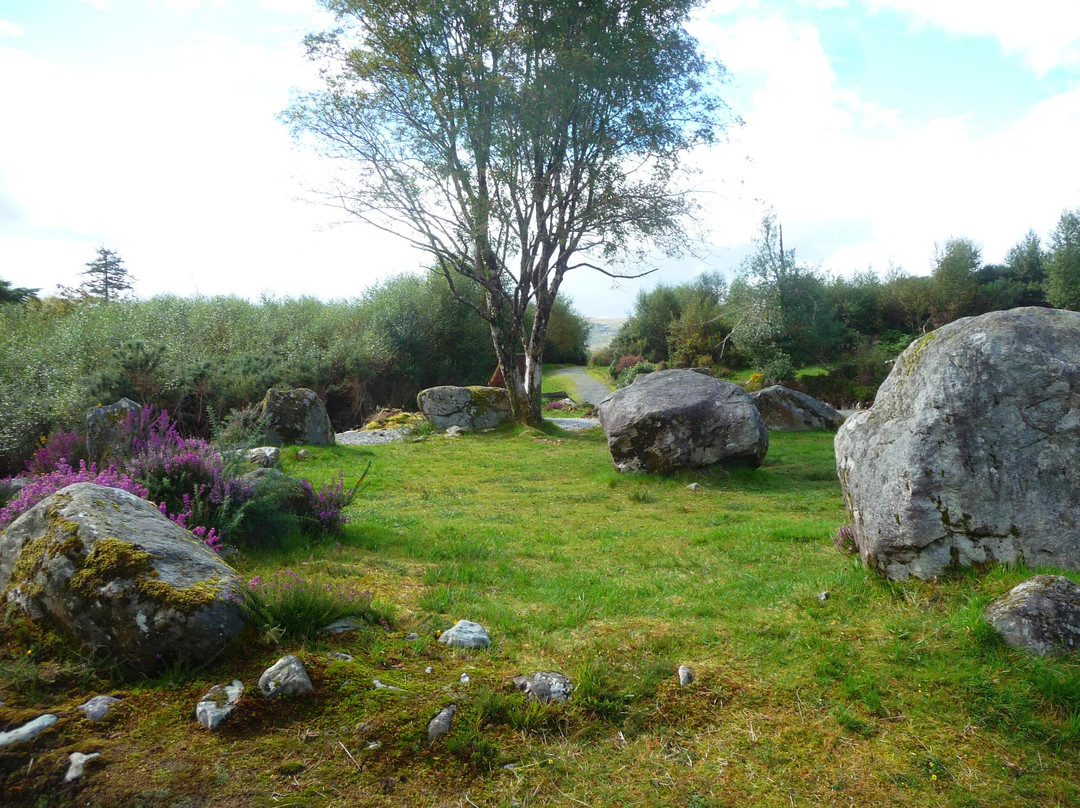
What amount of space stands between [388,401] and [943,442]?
27.7 m

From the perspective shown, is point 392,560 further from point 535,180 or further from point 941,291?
point 941,291

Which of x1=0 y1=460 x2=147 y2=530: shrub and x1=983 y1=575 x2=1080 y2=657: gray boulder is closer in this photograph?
x1=983 y1=575 x2=1080 y2=657: gray boulder

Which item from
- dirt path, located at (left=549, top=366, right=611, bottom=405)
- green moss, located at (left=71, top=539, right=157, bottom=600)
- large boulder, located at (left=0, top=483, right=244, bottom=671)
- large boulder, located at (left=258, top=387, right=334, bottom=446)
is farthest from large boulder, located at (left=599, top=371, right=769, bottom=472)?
dirt path, located at (left=549, top=366, right=611, bottom=405)

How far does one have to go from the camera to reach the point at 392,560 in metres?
7.28

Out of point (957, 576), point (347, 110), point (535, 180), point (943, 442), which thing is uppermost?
point (347, 110)

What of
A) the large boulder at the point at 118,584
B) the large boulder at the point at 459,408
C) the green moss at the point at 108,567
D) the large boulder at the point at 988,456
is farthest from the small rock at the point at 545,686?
the large boulder at the point at 459,408

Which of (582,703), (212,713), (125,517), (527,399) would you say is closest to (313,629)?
(212,713)

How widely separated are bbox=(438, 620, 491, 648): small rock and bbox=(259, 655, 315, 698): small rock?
1.15 metres

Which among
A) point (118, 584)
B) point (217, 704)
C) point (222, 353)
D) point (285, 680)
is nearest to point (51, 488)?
point (118, 584)

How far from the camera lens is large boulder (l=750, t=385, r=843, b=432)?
73.0 ft

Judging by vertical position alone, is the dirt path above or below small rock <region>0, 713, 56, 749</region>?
above

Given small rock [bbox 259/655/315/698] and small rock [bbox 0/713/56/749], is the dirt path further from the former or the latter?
small rock [bbox 0/713/56/749]

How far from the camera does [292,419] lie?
704 inches

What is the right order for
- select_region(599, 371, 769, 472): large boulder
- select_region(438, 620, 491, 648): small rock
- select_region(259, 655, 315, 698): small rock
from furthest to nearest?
select_region(599, 371, 769, 472): large boulder → select_region(438, 620, 491, 648): small rock → select_region(259, 655, 315, 698): small rock
